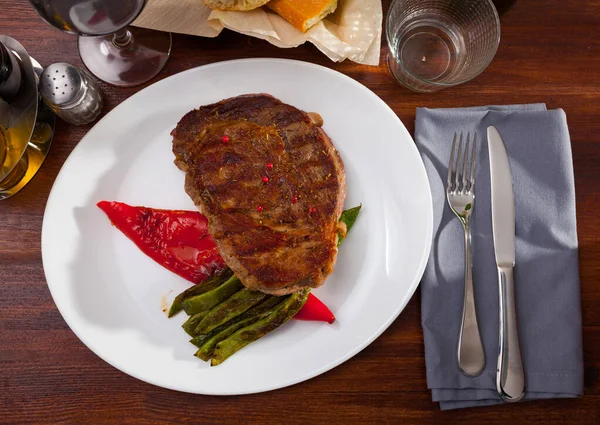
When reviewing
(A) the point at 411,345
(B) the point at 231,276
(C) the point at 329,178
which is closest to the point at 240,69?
(C) the point at 329,178

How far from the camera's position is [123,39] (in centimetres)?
346

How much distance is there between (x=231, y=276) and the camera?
318 cm

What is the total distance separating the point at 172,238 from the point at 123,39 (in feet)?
4.48

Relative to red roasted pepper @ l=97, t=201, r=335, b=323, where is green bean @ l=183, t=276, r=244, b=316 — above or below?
below

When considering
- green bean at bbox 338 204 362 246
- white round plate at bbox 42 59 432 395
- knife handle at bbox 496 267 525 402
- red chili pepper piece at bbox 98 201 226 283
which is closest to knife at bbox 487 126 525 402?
knife handle at bbox 496 267 525 402

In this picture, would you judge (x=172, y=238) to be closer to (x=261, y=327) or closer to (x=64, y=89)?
(x=261, y=327)

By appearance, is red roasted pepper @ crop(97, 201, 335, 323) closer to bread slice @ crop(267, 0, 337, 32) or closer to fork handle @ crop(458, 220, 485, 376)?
bread slice @ crop(267, 0, 337, 32)

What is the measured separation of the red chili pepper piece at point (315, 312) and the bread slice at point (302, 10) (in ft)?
5.47

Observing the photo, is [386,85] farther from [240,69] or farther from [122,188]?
[122,188]

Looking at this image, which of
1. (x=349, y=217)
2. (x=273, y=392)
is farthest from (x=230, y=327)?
(x=349, y=217)

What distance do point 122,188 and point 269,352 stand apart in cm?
141

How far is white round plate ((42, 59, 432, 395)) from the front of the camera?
3145 mm

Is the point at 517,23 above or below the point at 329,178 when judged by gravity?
above

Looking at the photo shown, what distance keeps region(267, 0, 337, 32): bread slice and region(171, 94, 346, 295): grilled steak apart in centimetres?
49
